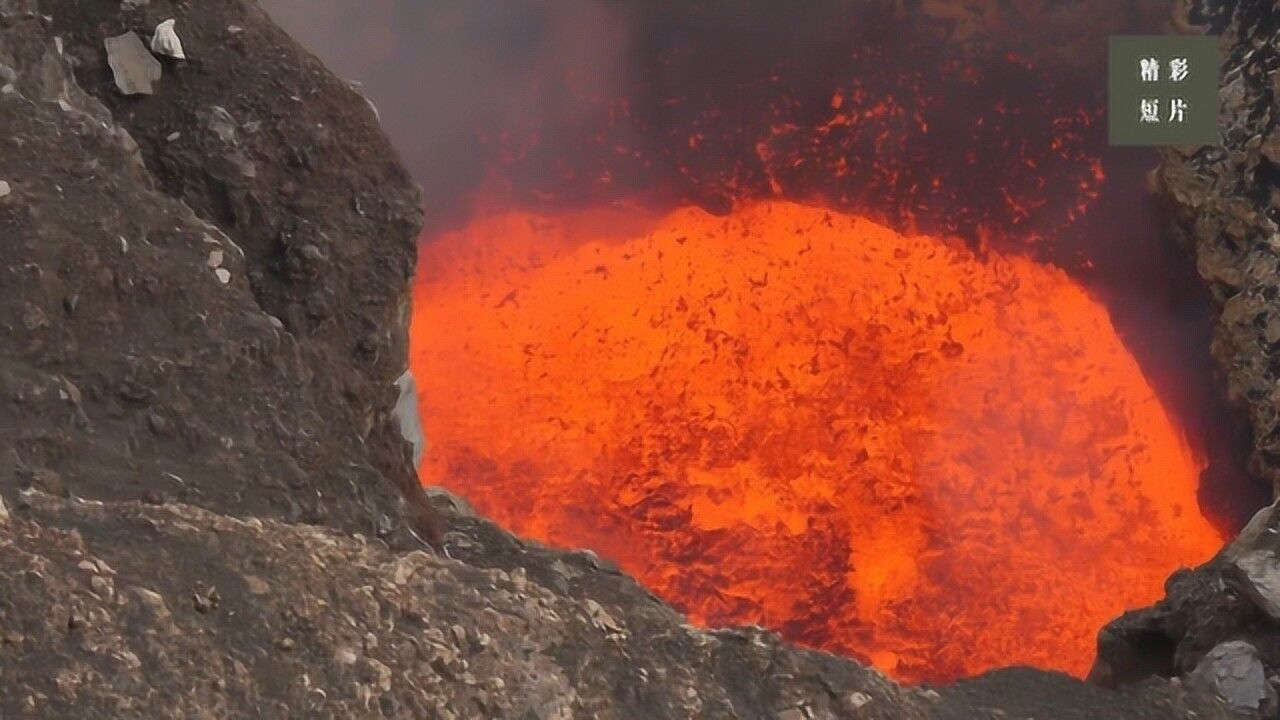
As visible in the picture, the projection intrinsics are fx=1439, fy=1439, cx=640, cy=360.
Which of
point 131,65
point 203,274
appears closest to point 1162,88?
point 131,65

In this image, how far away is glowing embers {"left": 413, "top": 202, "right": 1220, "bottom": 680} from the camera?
436 inches

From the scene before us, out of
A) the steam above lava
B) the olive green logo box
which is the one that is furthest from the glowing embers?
the olive green logo box

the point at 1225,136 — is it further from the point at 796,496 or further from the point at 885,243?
the point at 796,496

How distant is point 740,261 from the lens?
12133mm

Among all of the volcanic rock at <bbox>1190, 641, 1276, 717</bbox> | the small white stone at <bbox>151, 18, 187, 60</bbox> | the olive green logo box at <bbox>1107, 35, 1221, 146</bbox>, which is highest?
the olive green logo box at <bbox>1107, 35, 1221, 146</bbox>

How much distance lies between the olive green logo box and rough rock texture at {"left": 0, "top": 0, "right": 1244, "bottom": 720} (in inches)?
258

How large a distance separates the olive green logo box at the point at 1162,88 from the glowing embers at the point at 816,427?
55.0 inches

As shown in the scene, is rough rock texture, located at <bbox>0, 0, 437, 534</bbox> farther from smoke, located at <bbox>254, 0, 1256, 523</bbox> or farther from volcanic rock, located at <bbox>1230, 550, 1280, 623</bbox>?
smoke, located at <bbox>254, 0, 1256, 523</bbox>

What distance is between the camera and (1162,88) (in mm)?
12477

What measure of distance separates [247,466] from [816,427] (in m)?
7.18

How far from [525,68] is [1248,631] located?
25.3ft

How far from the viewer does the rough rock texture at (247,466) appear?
3719 millimetres

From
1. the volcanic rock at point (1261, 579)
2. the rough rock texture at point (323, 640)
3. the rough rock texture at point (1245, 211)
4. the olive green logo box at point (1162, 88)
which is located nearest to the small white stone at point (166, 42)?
the rough rock texture at point (323, 640)

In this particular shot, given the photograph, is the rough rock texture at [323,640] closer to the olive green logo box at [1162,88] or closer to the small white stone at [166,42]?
the small white stone at [166,42]
